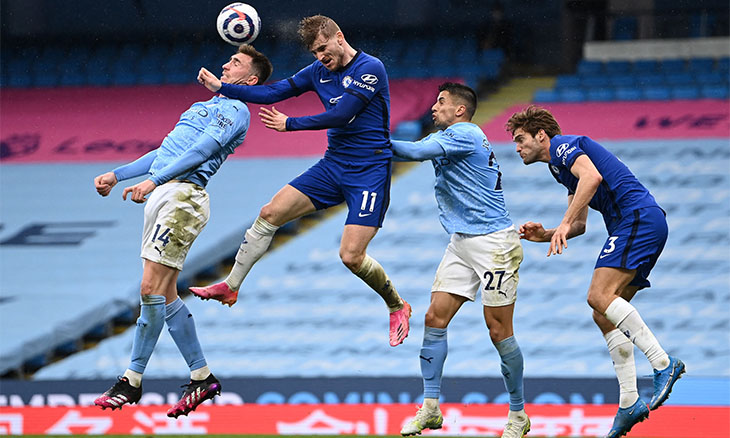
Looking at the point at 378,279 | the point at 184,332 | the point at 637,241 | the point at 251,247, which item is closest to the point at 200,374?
the point at 184,332

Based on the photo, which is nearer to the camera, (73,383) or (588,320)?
(73,383)

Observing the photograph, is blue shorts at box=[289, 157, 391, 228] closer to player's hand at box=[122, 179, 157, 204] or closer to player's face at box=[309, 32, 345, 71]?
player's face at box=[309, 32, 345, 71]

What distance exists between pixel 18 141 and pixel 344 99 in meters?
10.7

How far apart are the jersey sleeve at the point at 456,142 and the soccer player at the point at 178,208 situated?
1.29m

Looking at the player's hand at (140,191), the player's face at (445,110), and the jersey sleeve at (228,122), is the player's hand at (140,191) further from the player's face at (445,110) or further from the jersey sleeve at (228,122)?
the player's face at (445,110)

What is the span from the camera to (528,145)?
22.1ft

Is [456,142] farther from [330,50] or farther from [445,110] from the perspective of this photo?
[330,50]

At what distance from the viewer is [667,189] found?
47.2ft

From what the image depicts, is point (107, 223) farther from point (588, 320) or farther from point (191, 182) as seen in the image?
point (191, 182)

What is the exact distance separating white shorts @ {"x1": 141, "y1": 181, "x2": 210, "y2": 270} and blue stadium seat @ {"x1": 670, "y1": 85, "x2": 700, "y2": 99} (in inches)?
400

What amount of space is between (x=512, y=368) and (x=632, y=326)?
0.85 m

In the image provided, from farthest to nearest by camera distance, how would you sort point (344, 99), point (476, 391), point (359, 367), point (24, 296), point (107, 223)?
point (107, 223) → point (24, 296) → point (359, 367) → point (476, 391) → point (344, 99)

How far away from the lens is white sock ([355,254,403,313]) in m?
6.76

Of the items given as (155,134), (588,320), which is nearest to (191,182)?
(155,134)
